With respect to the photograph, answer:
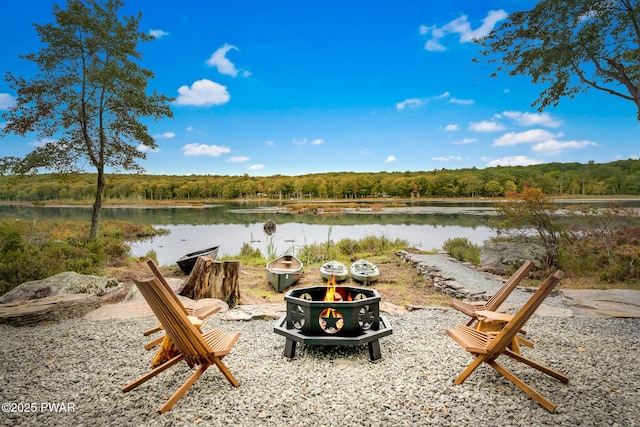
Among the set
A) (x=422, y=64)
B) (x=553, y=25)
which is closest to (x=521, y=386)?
(x=553, y=25)

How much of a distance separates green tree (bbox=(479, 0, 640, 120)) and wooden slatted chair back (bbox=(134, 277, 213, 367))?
9443mm

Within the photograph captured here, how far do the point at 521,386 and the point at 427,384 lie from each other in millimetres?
679

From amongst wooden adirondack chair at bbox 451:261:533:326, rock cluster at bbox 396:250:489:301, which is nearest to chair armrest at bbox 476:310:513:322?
wooden adirondack chair at bbox 451:261:533:326

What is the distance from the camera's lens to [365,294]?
13.1 feet

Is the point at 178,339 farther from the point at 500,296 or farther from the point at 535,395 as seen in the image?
the point at 500,296

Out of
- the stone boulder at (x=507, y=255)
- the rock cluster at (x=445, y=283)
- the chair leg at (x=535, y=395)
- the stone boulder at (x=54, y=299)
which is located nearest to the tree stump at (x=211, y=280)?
the stone boulder at (x=54, y=299)

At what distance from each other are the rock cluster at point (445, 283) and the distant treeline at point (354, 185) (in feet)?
21.6

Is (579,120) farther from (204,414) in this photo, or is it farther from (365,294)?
(204,414)

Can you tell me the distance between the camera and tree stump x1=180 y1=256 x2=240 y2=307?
562 cm

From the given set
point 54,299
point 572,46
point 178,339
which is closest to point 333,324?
point 178,339

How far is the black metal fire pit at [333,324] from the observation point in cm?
332

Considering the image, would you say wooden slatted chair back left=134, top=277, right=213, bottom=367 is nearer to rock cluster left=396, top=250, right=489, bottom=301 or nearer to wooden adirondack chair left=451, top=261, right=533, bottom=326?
wooden adirondack chair left=451, top=261, right=533, bottom=326

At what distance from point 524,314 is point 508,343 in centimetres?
31

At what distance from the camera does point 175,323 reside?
2520 mm
